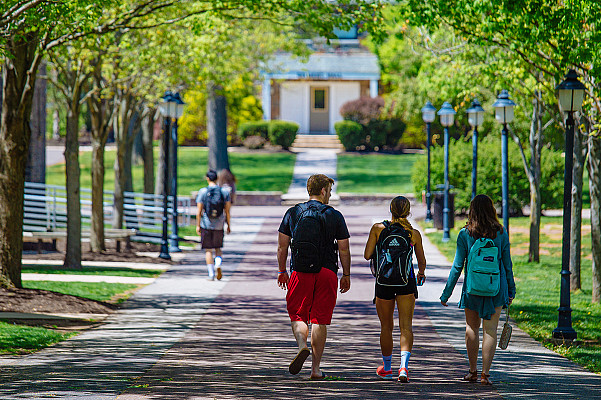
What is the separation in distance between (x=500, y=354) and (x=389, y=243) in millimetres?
2520

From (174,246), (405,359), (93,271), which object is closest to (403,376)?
(405,359)

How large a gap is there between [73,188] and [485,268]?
909cm

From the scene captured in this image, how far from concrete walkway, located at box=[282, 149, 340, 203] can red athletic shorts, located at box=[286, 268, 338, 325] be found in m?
25.9

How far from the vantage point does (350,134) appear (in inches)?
1794

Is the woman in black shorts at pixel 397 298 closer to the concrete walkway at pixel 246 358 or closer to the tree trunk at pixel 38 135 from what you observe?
the concrete walkway at pixel 246 358

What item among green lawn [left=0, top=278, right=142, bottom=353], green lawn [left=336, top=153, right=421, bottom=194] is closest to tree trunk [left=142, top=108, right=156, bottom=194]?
green lawn [left=0, top=278, right=142, bottom=353]

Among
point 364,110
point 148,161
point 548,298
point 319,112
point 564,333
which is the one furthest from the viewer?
point 319,112

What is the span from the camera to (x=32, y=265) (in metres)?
16.3

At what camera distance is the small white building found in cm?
5116

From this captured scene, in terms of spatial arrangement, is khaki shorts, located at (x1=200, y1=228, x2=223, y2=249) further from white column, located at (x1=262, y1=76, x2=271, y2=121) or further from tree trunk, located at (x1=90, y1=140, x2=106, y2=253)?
white column, located at (x1=262, y1=76, x2=271, y2=121)

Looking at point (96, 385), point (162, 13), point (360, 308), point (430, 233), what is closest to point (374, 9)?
point (360, 308)

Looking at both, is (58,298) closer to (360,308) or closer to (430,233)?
(360,308)

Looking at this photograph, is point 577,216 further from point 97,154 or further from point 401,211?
point 97,154

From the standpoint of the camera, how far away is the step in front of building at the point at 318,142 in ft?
160
